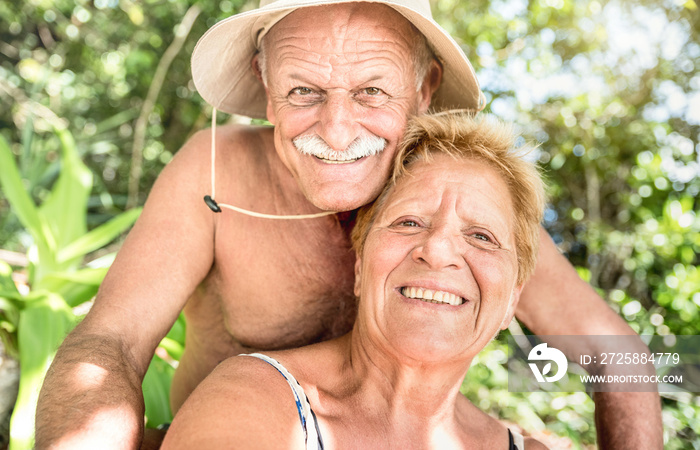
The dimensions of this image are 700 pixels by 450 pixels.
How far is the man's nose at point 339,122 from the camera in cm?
180

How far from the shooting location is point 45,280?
3.09 m

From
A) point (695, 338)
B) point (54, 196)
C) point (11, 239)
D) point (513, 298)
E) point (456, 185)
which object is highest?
point (456, 185)

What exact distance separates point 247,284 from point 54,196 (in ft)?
7.74

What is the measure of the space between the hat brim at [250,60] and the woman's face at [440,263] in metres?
0.45

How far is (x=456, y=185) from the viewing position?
5.58 feet

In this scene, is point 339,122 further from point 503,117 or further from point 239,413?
point 503,117

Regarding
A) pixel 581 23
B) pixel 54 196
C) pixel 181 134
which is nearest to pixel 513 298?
pixel 54 196

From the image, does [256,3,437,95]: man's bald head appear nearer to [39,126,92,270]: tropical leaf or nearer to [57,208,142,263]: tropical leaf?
[57,208,142,263]: tropical leaf

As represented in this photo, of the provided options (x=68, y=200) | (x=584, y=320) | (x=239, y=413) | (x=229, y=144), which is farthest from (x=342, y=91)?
(x=68, y=200)

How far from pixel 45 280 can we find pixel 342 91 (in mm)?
2134

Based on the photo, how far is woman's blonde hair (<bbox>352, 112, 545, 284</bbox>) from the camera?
5.84 feet

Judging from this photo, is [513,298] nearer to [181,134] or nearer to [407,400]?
[407,400]

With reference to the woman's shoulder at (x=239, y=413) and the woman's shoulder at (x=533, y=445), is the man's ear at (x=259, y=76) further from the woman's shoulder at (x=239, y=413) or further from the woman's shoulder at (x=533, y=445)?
the woman's shoulder at (x=533, y=445)

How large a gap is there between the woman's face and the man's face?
0.46 feet
